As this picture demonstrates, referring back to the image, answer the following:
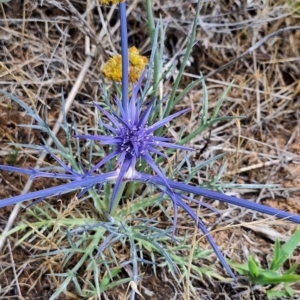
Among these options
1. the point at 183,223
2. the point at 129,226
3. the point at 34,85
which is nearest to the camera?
the point at 129,226

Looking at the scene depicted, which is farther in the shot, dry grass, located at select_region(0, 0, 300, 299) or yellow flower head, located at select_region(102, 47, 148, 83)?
dry grass, located at select_region(0, 0, 300, 299)

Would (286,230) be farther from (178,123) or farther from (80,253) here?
(80,253)

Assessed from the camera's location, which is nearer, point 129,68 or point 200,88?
point 129,68

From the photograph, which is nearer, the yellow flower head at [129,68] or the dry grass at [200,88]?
the yellow flower head at [129,68]

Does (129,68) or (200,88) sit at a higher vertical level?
(129,68)

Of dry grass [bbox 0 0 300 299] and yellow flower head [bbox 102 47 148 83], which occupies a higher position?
yellow flower head [bbox 102 47 148 83]

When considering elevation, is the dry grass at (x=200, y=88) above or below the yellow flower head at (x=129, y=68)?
below

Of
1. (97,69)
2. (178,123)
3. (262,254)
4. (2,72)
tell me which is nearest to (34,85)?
(2,72)

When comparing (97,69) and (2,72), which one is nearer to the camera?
(2,72)
